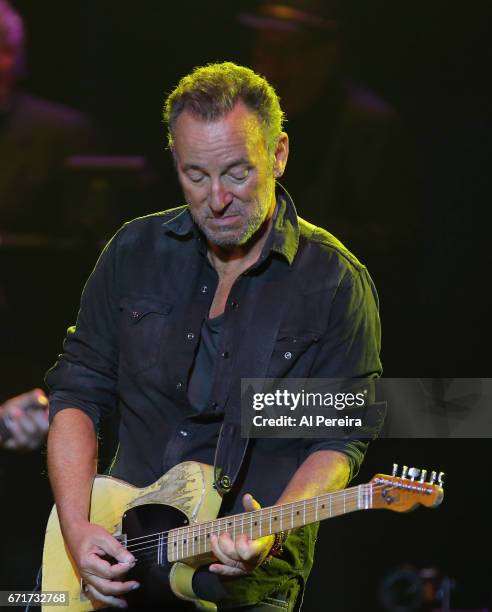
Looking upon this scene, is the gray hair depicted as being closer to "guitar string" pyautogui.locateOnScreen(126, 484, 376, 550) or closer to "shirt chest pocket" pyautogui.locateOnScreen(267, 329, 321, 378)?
"shirt chest pocket" pyautogui.locateOnScreen(267, 329, 321, 378)

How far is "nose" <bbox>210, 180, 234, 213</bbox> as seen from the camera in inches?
122

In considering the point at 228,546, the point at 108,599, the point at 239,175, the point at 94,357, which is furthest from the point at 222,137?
the point at 108,599

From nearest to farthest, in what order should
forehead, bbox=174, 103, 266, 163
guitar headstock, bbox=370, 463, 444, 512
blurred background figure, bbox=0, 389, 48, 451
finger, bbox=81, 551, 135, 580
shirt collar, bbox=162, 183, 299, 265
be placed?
guitar headstock, bbox=370, 463, 444, 512
finger, bbox=81, 551, 135, 580
forehead, bbox=174, 103, 266, 163
shirt collar, bbox=162, 183, 299, 265
blurred background figure, bbox=0, 389, 48, 451

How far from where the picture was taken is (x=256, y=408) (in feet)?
10.2

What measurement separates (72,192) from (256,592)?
2.90 metres

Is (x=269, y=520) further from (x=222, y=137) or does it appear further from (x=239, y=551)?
(x=222, y=137)

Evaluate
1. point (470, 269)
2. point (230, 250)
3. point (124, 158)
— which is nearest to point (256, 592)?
point (230, 250)

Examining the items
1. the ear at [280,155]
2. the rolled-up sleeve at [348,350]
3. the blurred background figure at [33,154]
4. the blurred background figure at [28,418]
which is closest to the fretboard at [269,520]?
the rolled-up sleeve at [348,350]

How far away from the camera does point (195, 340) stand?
3.29 m

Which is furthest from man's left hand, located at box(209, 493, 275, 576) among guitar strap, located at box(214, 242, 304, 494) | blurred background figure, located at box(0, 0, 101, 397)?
Result: blurred background figure, located at box(0, 0, 101, 397)

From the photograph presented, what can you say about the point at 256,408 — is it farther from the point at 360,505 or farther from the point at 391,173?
the point at 391,173

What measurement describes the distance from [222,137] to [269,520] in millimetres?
1126

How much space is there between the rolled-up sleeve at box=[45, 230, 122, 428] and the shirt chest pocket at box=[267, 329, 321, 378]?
59 cm

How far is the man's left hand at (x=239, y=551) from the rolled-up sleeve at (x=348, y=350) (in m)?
0.40
